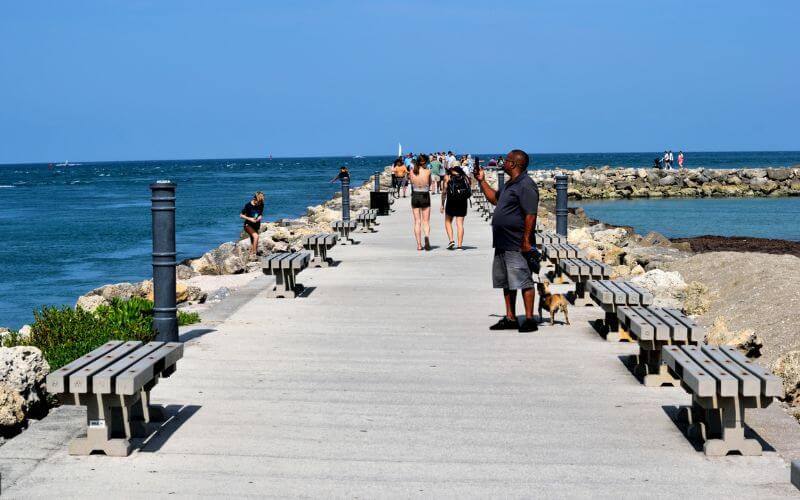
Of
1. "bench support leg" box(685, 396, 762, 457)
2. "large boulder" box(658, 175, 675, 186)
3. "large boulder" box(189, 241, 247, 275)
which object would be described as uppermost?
"large boulder" box(658, 175, 675, 186)

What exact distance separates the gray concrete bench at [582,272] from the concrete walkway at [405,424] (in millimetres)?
638

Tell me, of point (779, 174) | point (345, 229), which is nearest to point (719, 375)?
point (345, 229)

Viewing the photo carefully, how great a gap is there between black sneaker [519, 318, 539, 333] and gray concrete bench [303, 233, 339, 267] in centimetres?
586

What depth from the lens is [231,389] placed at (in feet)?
24.5

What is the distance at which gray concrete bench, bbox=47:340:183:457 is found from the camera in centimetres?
566

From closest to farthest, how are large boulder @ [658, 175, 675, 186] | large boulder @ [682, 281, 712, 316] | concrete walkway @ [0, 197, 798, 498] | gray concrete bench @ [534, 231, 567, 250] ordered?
concrete walkway @ [0, 197, 798, 498]
large boulder @ [682, 281, 712, 316]
gray concrete bench @ [534, 231, 567, 250]
large boulder @ [658, 175, 675, 186]

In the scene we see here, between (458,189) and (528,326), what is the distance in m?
7.78

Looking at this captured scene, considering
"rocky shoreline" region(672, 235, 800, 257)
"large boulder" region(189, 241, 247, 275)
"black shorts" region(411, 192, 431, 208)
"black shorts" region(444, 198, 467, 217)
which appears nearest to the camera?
"black shorts" region(444, 198, 467, 217)

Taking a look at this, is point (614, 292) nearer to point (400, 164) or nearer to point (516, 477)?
point (516, 477)

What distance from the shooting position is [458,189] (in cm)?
1736

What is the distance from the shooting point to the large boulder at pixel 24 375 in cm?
703

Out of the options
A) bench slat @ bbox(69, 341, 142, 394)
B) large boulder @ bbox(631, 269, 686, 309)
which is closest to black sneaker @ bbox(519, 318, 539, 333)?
large boulder @ bbox(631, 269, 686, 309)

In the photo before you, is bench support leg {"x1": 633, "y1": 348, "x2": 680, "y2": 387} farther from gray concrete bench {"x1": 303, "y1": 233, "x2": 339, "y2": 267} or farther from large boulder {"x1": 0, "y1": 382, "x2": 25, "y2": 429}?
gray concrete bench {"x1": 303, "y1": 233, "x2": 339, "y2": 267}

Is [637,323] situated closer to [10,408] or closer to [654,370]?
[654,370]
